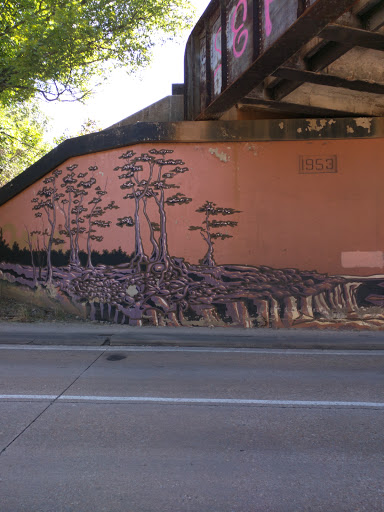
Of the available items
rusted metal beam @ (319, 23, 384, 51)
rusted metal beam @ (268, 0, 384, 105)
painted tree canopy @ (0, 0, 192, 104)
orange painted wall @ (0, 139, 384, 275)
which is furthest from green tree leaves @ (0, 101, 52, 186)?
rusted metal beam @ (319, 23, 384, 51)

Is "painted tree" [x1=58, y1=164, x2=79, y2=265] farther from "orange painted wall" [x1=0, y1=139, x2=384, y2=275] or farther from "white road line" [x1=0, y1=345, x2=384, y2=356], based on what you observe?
"white road line" [x1=0, y1=345, x2=384, y2=356]

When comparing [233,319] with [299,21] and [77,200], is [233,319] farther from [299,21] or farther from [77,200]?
[299,21]

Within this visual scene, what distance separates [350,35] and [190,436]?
5904mm

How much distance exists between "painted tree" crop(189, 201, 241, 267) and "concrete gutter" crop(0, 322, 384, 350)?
1.65m

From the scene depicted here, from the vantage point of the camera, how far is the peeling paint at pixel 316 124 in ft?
33.3

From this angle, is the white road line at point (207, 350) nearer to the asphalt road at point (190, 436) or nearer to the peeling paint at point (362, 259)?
the asphalt road at point (190, 436)

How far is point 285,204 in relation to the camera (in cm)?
1033

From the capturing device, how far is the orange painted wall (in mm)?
A: 10148

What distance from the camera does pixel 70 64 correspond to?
12.1 m

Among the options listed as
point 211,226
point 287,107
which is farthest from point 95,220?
point 287,107

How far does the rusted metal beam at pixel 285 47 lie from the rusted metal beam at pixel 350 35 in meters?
0.23

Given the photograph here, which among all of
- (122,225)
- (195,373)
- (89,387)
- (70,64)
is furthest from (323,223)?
(70,64)

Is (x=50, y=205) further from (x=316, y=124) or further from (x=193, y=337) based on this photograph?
(x=316, y=124)

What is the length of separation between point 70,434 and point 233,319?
256 inches
